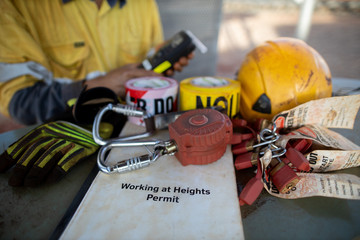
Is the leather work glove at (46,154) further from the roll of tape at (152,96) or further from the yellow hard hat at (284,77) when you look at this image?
the yellow hard hat at (284,77)

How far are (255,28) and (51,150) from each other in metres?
6.38

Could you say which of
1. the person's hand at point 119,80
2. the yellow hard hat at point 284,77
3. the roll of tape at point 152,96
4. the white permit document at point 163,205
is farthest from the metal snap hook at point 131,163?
the person's hand at point 119,80

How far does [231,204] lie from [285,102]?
0.37m

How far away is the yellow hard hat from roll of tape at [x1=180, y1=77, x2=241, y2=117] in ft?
0.21

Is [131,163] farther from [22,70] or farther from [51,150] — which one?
[22,70]

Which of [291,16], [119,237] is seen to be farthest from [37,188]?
[291,16]

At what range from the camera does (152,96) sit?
69 centimetres

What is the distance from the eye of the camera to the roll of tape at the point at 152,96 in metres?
0.69

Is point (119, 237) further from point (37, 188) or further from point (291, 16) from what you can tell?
point (291, 16)

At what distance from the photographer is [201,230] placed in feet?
1.33

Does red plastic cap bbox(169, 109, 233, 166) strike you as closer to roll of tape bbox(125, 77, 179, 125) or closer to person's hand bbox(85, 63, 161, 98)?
roll of tape bbox(125, 77, 179, 125)

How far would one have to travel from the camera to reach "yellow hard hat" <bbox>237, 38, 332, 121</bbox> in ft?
2.15

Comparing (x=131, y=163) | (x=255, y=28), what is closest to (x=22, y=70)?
(x=131, y=163)

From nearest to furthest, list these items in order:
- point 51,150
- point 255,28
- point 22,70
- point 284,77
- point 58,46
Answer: point 51,150 → point 284,77 → point 22,70 → point 58,46 → point 255,28
